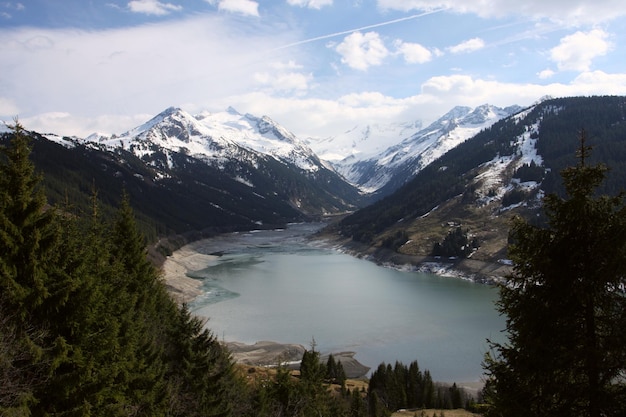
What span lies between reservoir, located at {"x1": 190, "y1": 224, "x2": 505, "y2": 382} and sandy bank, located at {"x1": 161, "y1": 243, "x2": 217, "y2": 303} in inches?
103

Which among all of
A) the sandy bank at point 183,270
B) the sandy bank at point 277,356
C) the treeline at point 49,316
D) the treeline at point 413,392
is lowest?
the treeline at point 413,392

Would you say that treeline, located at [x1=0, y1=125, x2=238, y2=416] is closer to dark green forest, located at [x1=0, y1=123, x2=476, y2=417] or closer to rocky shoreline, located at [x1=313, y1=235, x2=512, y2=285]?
dark green forest, located at [x1=0, y1=123, x2=476, y2=417]

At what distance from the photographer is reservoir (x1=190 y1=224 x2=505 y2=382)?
64.6 meters

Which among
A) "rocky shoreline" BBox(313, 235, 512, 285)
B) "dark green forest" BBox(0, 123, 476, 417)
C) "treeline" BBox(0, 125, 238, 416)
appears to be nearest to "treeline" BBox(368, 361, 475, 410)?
"dark green forest" BBox(0, 123, 476, 417)

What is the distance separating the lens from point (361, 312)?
276ft

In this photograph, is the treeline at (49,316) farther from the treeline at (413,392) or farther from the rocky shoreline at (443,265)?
the rocky shoreline at (443,265)

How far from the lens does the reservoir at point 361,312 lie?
212 ft

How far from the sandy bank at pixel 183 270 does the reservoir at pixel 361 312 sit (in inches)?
103

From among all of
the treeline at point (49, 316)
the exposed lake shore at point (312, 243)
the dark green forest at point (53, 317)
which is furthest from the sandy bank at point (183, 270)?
the treeline at point (49, 316)

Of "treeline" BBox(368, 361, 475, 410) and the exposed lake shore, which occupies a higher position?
the exposed lake shore

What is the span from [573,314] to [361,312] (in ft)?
252

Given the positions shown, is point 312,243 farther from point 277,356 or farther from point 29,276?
point 29,276

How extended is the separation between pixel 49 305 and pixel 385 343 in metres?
60.5

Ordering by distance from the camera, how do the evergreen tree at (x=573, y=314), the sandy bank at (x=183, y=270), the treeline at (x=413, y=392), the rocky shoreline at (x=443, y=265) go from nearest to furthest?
the evergreen tree at (x=573, y=314) → the treeline at (x=413, y=392) → the sandy bank at (x=183, y=270) → the rocky shoreline at (x=443, y=265)
